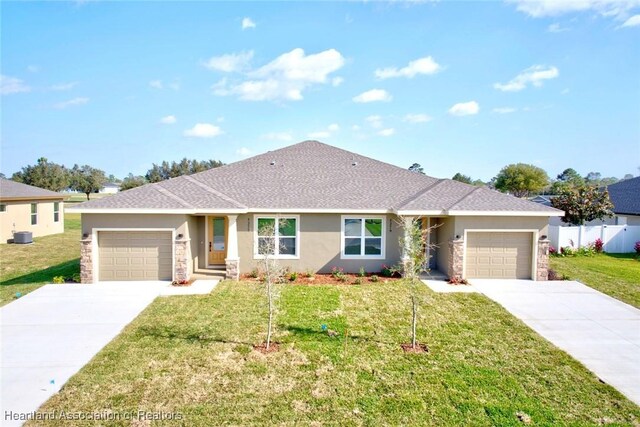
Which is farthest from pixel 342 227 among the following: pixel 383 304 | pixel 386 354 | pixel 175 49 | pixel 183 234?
pixel 175 49

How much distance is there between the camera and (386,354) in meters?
7.56

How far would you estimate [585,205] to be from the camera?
20469mm

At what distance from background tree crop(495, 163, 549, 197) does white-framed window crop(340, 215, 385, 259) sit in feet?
156

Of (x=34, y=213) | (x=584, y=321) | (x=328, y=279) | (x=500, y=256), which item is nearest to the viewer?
(x=584, y=321)

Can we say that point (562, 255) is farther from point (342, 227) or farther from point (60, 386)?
point (60, 386)

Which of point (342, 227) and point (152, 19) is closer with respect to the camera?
point (152, 19)

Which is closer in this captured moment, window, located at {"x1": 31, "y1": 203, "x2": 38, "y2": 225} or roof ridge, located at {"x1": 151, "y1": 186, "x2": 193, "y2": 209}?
roof ridge, located at {"x1": 151, "y1": 186, "x2": 193, "y2": 209}

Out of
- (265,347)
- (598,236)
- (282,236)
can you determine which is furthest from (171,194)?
(598,236)

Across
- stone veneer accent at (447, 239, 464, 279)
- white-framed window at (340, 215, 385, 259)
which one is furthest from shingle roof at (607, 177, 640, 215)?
white-framed window at (340, 215, 385, 259)

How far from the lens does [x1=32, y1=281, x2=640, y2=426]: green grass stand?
5.63 metres

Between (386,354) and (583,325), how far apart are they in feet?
19.1

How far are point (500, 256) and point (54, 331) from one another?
14580 millimetres

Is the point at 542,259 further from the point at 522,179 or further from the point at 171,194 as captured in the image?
the point at 522,179

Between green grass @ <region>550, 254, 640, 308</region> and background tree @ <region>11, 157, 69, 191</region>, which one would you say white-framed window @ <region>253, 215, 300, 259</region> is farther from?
background tree @ <region>11, 157, 69, 191</region>
